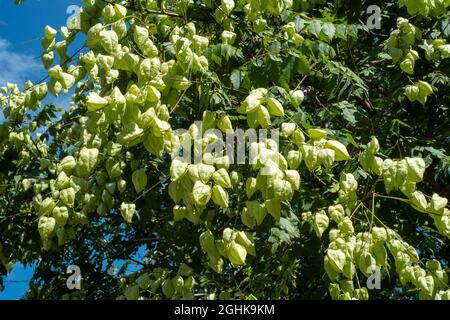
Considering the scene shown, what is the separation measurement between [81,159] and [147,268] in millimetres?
1178

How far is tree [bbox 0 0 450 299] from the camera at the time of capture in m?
1.88

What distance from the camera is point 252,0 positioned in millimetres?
2143

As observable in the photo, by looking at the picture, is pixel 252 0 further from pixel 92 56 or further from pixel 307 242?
pixel 307 242

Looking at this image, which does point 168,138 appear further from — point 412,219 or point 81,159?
point 412,219

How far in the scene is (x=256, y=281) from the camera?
10.4ft

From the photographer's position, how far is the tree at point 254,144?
1.88 metres

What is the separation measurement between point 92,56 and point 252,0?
68 centimetres

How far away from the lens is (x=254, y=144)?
1824 mm
